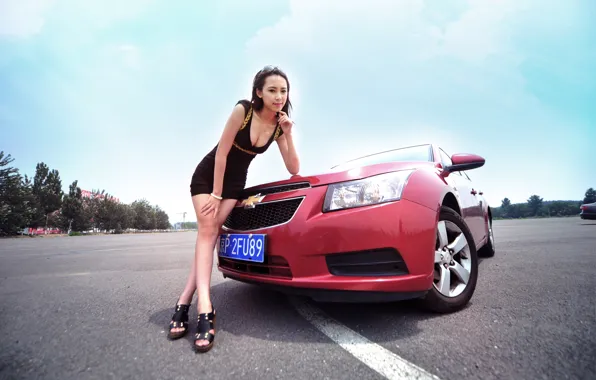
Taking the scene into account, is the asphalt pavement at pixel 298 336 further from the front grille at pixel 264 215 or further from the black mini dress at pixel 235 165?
the black mini dress at pixel 235 165

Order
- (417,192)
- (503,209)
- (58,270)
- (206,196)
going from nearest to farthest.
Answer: (417,192) → (206,196) → (58,270) → (503,209)

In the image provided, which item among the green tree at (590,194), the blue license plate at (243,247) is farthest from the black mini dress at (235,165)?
the green tree at (590,194)

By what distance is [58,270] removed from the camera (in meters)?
3.94

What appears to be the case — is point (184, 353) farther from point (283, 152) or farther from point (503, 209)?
point (503, 209)

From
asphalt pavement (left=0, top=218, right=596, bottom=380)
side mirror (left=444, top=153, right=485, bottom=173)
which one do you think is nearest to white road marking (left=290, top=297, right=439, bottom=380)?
asphalt pavement (left=0, top=218, right=596, bottom=380)

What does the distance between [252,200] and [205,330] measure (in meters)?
0.81

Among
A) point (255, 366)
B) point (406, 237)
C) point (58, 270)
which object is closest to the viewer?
point (255, 366)

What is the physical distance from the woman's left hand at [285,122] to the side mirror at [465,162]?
57.8 inches

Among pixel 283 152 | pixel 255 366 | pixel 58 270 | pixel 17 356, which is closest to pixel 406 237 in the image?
pixel 255 366

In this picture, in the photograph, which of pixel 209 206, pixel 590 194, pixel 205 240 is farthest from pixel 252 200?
pixel 590 194

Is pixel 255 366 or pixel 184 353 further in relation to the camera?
pixel 184 353

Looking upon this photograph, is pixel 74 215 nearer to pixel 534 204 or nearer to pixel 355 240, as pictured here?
pixel 355 240

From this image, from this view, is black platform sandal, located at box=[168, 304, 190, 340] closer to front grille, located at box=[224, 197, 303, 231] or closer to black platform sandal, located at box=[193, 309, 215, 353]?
black platform sandal, located at box=[193, 309, 215, 353]

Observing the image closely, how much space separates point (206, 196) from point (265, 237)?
0.51 metres
